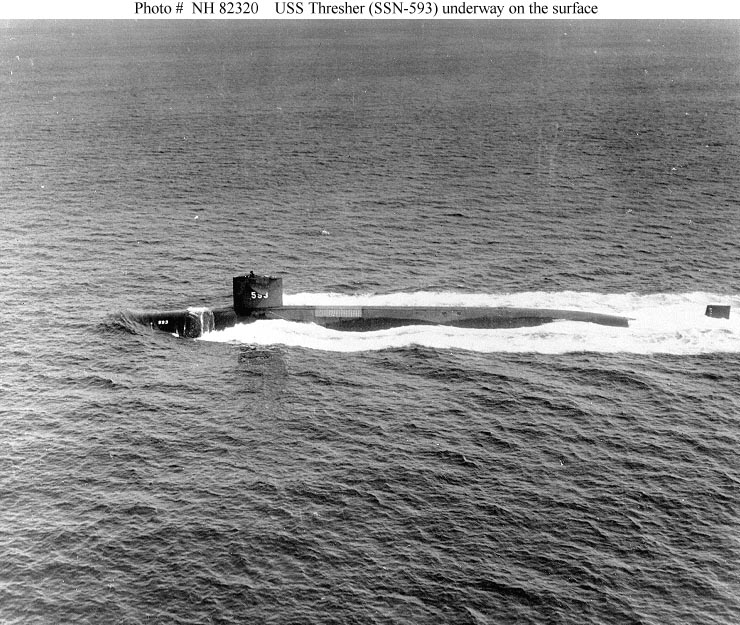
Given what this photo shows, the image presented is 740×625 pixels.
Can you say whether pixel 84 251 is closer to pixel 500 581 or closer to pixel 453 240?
pixel 453 240

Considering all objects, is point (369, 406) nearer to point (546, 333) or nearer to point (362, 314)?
point (362, 314)

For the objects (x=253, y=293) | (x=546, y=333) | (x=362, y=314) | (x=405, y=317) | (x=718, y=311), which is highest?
(x=253, y=293)

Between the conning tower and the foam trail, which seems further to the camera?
the conning tower

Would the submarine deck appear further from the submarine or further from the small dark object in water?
the small dark object in water

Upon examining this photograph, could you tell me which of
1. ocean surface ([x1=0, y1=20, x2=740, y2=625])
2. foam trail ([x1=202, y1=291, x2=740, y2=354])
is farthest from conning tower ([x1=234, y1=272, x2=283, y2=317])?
ocean surface ([x1=0, y1=20, x2=740, y2=625])

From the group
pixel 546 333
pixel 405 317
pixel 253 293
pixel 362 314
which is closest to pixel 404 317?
pixel 405 317

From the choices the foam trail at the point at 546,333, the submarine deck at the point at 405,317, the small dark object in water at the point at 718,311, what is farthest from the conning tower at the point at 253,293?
the small dark object in water at the point at 718,311
